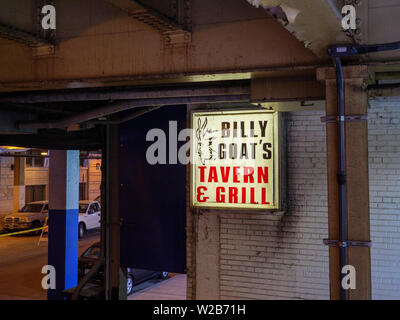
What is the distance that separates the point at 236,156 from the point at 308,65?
291 centimetres

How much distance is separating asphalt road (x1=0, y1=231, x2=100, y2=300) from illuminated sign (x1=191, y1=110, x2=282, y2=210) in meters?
6.52

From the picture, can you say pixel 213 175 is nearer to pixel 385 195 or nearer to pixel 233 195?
pixel 233 195

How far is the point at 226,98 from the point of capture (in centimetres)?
624

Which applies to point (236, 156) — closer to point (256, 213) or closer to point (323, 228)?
point (256, 213)

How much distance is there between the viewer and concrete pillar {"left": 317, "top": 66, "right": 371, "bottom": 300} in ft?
14.3

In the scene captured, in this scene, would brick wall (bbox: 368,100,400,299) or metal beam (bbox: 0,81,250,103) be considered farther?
brick wall (bbox: 368,100,400,299)

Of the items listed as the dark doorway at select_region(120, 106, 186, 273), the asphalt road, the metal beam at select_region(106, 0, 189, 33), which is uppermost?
the metal beam at select_region(106, 0, 189, 33)

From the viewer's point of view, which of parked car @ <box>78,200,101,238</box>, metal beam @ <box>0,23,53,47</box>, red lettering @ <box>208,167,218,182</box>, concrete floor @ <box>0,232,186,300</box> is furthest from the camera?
parked car @ <box>78,200,101,238</box>

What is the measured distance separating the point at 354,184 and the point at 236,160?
3186 millimetres

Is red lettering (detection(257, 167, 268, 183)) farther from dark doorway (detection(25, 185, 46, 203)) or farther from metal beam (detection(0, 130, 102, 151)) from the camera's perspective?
dark doorway (detection(25, 185, 46, 203))

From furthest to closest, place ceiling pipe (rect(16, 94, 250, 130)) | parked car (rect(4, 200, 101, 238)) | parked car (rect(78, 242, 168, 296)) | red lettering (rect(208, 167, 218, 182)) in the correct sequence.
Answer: parked car (rect(4, 200, 101, 238)) < parked car (rect(78, 242, 168, 296)) < red lettering (rect(208, 167, 218, 182)) < ceiling pipe (rect(16, 94, 250, 130))

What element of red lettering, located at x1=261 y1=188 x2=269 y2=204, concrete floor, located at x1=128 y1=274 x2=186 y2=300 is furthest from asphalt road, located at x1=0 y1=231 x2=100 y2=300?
red lettering, located at x1=261 y1=188 x2=269 y2=204

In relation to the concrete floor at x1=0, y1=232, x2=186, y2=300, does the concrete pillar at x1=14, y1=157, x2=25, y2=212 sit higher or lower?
higher

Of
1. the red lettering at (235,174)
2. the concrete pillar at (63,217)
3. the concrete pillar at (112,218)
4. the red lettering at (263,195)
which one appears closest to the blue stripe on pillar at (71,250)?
the concrete pillar at (63,217)
